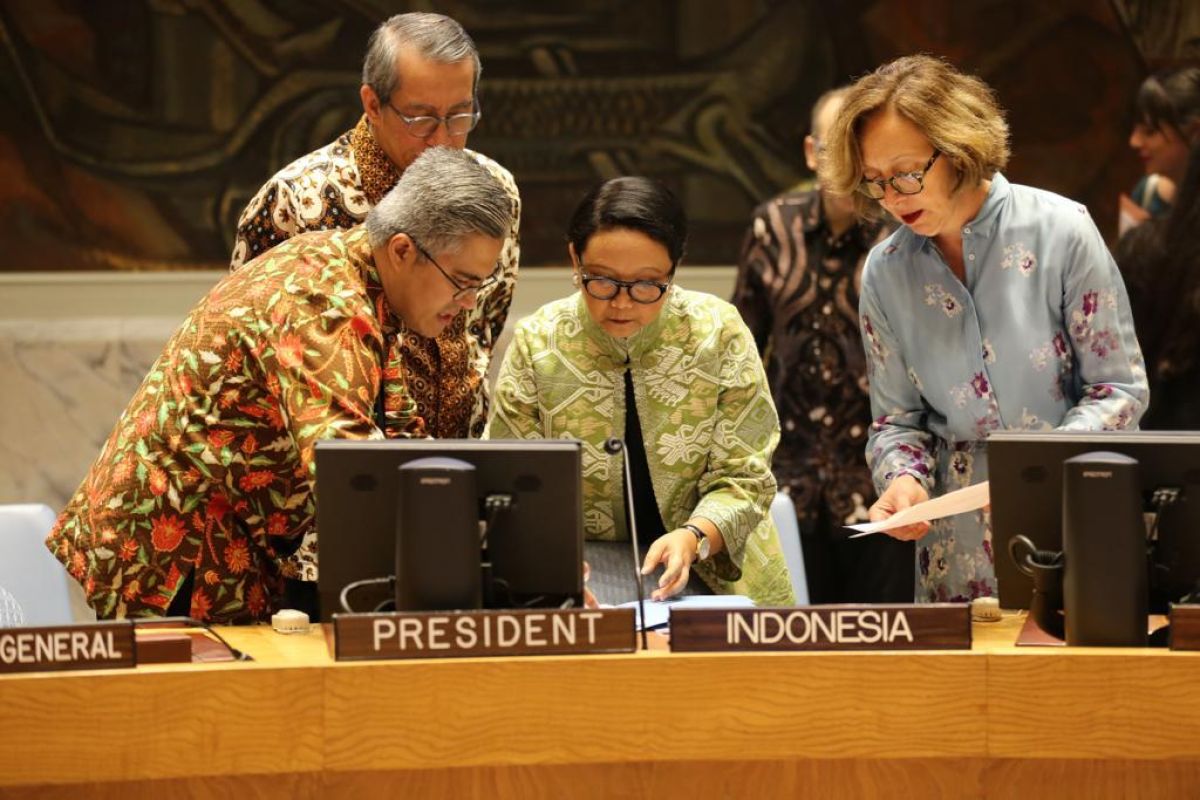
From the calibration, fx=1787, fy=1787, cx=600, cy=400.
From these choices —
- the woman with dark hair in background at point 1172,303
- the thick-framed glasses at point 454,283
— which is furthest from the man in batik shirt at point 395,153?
the woman with dark hair in background at point 1172,303

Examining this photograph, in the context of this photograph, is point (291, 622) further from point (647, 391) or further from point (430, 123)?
point (430, 123)

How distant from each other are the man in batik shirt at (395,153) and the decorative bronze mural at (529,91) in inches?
92.4

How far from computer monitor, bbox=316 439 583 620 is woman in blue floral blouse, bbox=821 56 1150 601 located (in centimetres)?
74

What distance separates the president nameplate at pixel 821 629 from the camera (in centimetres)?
253

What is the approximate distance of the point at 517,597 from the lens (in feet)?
8.79

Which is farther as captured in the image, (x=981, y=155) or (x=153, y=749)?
(x=981, y=155)

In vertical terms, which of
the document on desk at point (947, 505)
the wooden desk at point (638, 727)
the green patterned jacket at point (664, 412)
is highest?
the green patterned jacket at point (664, 412)

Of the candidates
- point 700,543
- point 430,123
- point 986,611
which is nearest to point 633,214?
point 430,123

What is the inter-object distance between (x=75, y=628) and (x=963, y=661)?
4.02 ft

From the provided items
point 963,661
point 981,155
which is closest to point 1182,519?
point 963,661

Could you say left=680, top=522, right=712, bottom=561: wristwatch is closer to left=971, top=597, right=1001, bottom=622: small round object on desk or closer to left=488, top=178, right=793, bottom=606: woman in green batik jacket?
left=488, top=178, right=793, bottom=606: woman in green batik jacket

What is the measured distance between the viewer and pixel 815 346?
4.78 m

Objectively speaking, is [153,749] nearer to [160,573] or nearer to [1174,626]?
[160,573]

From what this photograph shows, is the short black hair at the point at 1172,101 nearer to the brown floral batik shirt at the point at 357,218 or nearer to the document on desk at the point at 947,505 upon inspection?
the brown floral batik shirt at the point at 357,218
